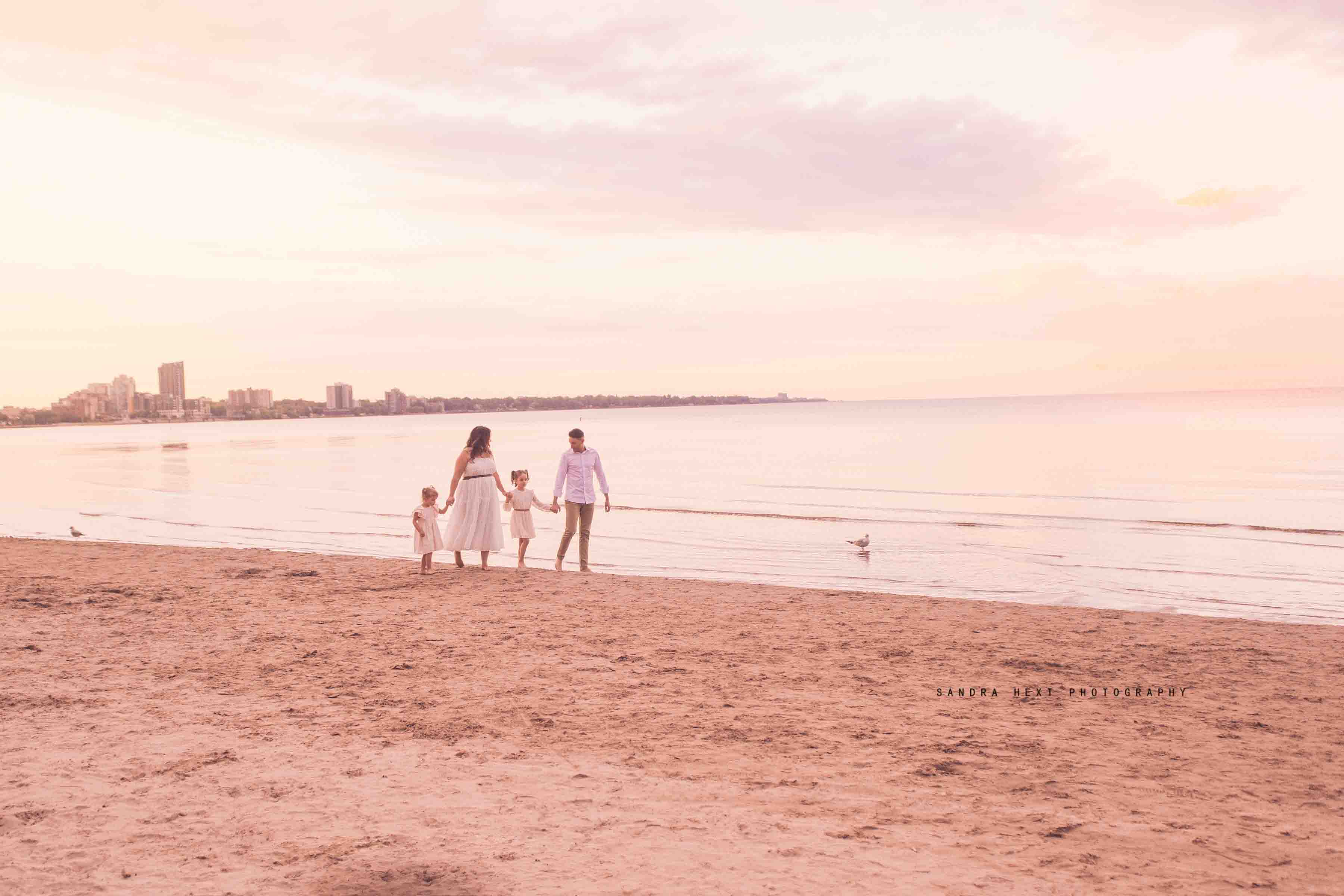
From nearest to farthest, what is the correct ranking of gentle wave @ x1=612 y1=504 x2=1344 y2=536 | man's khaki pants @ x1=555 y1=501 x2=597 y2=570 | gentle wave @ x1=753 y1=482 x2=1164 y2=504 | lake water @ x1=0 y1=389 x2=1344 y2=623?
man's khaki pants @ x1=555 y1=501 x2=597 y2=570 → lake water @ x1=0 y1=389 x2=1344 y2=623 → gentle wave @ x1=612 y1=504 x2=1344 y2=536 → gentle wave @ x1=753 y1=482 x2=1164 y2=504

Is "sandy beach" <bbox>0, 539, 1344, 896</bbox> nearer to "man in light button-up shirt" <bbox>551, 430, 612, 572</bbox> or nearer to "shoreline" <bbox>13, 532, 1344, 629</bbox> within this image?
"shoreline" <bbox>13, 532, 1344, 629</bbox>

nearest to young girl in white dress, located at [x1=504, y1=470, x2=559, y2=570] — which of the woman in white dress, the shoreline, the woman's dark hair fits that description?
the shoreline

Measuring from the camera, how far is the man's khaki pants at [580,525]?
13625 millimetres

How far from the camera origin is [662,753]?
5828 mm

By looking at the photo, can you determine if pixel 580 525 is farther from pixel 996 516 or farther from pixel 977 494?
pixel 977 494

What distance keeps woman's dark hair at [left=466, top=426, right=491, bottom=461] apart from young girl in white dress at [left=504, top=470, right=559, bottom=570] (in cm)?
88

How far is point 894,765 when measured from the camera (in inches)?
220

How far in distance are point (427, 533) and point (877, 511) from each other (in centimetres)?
1696

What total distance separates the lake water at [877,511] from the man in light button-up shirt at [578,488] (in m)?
2.63

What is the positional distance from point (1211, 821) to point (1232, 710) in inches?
98.7

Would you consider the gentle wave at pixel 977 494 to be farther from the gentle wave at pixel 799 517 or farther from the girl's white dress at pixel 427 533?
the girl's white dress at pixel 427 533

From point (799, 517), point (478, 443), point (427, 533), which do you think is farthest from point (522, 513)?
point (799, 517)

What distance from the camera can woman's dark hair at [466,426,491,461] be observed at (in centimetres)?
1240

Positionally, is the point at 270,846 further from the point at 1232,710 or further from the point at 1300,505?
the point at 1300,505
